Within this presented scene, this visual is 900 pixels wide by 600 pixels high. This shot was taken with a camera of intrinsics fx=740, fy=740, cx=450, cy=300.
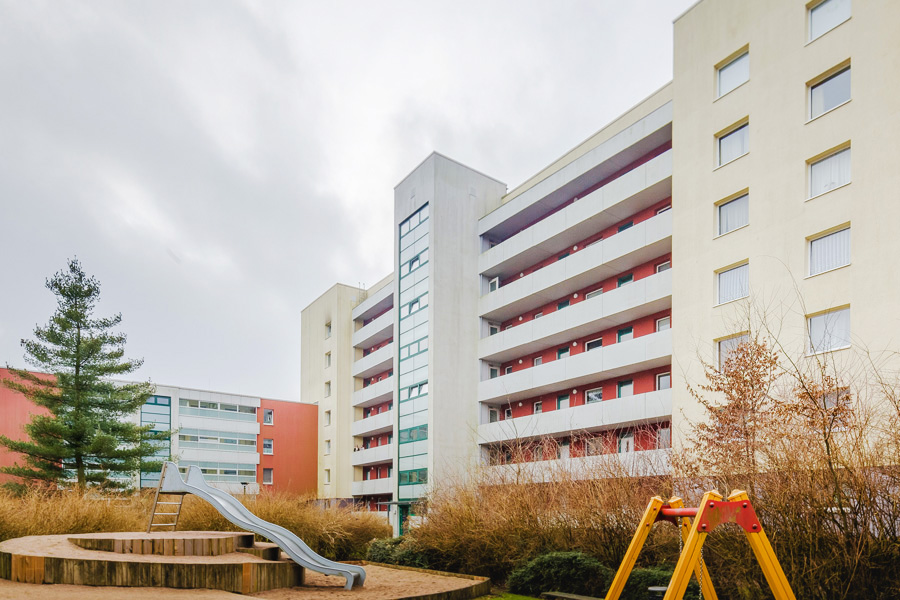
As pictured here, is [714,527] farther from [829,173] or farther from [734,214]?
[734,214]

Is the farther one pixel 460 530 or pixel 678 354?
pixel 678 354

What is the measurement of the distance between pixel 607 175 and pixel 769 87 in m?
10.4

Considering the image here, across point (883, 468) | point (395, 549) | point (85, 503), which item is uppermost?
point (883, 468)

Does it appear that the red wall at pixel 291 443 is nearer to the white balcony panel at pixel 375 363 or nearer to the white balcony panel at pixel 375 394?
the white balcony panel at pixel 375 394

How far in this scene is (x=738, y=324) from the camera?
22172 mm

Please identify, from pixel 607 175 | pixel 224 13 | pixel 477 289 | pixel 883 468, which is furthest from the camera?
pixel 477 289

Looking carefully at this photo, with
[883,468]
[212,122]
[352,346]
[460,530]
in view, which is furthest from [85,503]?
[352,346]

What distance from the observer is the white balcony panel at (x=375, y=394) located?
46250 millimetres

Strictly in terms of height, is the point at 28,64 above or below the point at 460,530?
above

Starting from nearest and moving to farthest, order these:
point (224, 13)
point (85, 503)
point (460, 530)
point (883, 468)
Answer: point (883, 468) → point (224, 13) → point (460, 530) → point (85, 503)

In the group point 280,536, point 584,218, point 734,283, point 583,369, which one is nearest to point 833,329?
point 734,283

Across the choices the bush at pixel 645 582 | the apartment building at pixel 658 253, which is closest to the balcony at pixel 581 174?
the apartment building at pixel 658 253

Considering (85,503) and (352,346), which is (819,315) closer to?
(85,503)

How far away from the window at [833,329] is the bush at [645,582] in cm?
1092
